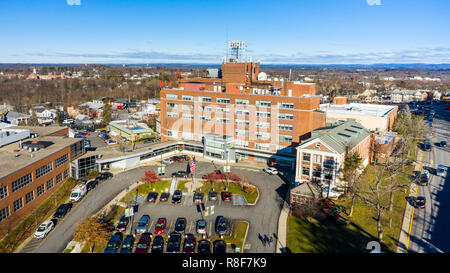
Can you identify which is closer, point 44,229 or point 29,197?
point 44,229

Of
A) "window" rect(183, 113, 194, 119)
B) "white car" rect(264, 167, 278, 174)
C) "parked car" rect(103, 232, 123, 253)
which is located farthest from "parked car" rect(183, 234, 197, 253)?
"window" rect(183, 113, 194, 119)

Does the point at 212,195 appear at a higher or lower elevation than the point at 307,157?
lower

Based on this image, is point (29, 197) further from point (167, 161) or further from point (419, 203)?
point (419, 203)

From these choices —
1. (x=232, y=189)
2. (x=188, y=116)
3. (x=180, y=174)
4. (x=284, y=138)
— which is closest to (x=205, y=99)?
(x=188, y=116)

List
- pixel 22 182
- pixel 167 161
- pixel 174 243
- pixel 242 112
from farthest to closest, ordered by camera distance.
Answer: pixel 242 112, pixel 167 161, pixel 22 182, pixel 174 243

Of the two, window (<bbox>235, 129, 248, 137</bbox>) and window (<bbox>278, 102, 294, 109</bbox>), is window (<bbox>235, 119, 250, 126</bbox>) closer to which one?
window (<bbox>235, 129, 248, 137</bbox>)

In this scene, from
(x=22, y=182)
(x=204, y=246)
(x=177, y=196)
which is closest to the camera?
→ (x=204, y=246)

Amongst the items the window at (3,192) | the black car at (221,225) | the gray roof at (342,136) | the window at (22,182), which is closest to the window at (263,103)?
the gray roof at (342,136)
